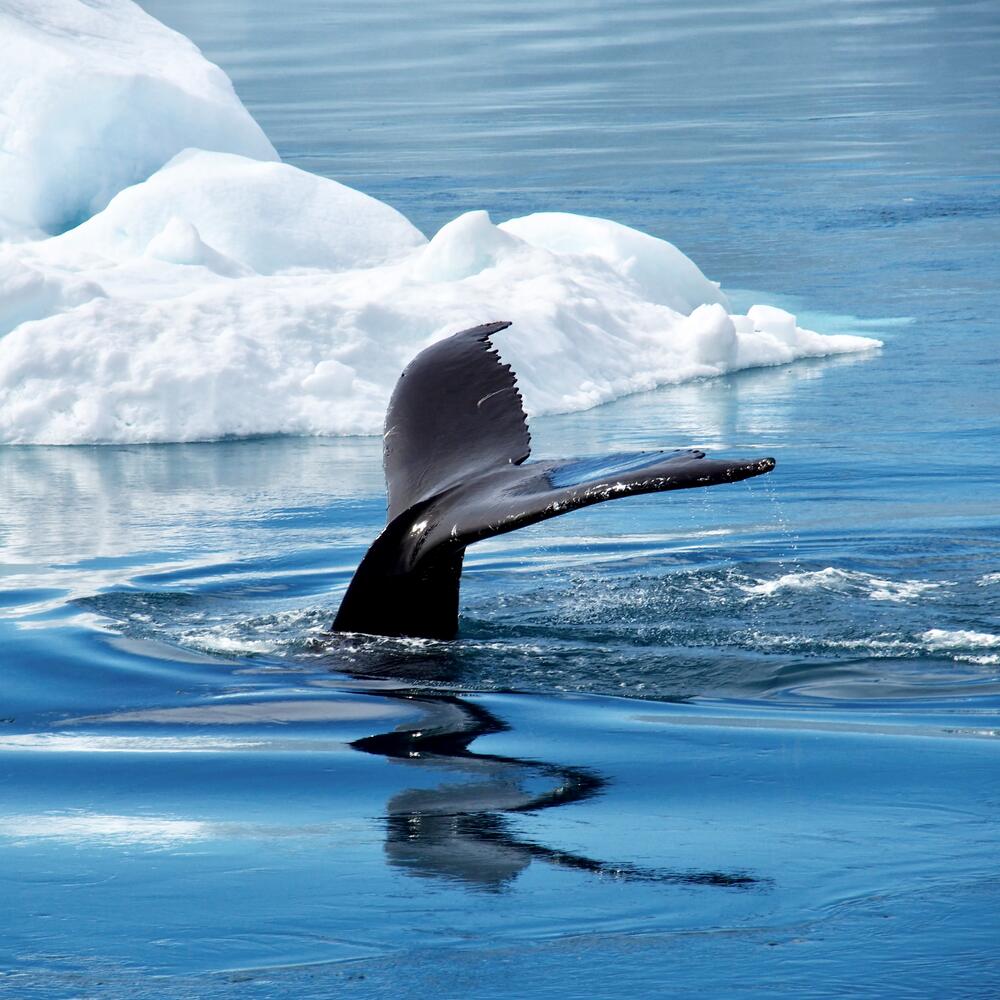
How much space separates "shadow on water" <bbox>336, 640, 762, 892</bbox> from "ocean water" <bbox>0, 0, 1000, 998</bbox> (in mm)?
14

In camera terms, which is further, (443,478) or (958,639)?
(958,639)

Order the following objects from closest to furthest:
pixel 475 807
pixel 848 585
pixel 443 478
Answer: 1. pixel 475 807
2. pixel 443 478
3. pixel 848 585

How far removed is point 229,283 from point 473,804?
9.55m

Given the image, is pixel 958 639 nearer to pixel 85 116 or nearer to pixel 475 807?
pixel 475 807

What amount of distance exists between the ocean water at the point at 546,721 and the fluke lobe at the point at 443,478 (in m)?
0.15

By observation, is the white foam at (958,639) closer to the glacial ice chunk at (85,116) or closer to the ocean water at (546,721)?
the ocean water at (546,721)

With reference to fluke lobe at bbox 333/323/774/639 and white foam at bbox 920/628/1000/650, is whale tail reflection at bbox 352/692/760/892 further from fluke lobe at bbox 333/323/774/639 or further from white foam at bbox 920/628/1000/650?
white foam at bbox 920/628/1000/650

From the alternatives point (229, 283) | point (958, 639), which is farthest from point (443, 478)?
point (229, 283)

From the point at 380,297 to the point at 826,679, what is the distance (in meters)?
8.07

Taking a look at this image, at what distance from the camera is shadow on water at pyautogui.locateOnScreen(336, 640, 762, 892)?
162 inches

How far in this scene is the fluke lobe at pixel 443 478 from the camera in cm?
581

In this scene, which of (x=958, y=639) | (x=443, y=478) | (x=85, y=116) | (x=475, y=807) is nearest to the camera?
(x=475, y=807)

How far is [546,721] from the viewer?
548 cm

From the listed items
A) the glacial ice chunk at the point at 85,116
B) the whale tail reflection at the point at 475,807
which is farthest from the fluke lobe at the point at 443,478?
the glacial ice chunk at the point at 85,116
